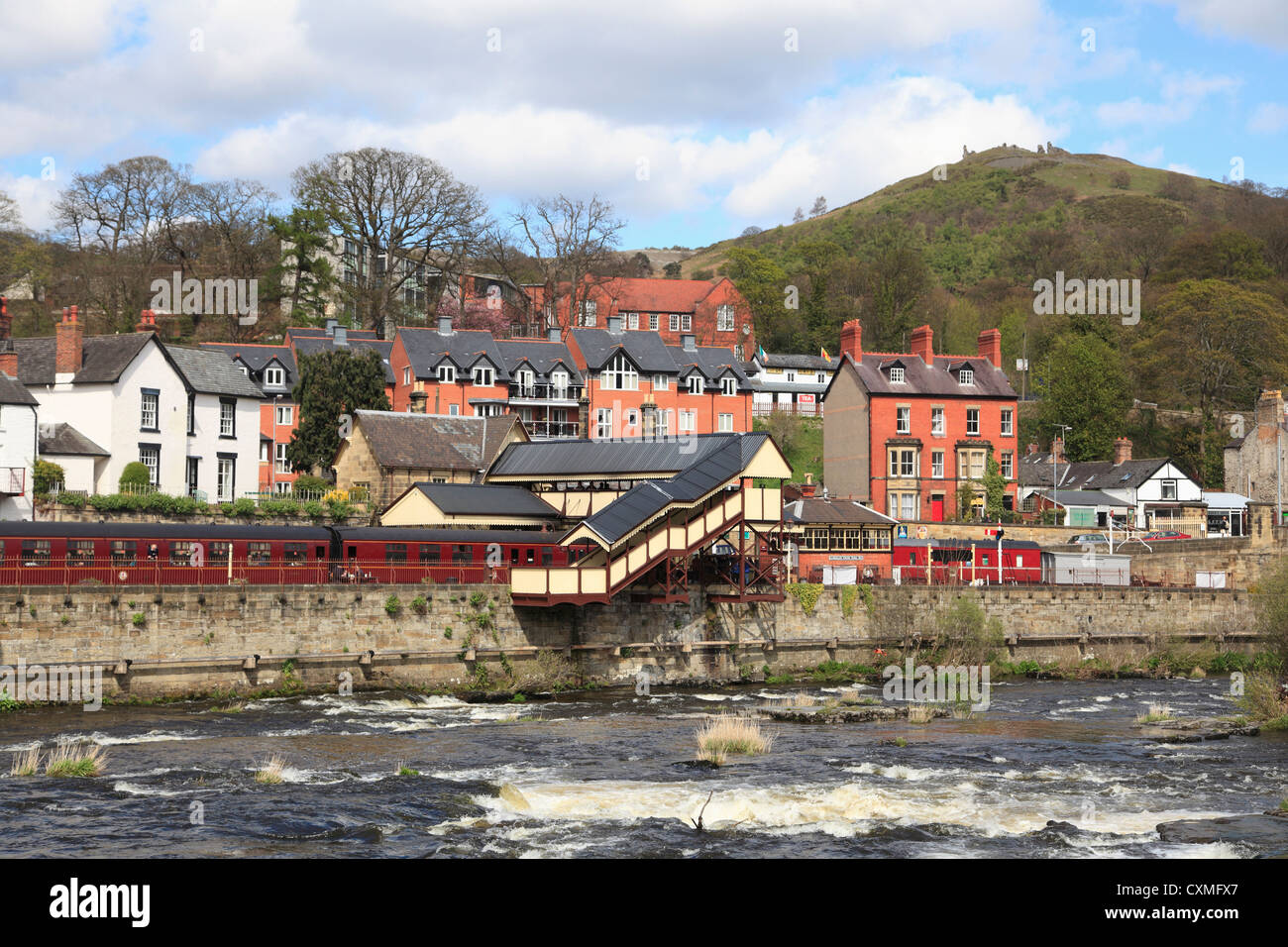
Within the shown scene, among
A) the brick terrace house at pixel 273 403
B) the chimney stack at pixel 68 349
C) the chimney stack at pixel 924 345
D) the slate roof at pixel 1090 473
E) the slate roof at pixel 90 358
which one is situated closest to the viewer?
the slate roof at pixel 90 358

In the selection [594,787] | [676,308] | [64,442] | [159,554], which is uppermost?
[676,308]

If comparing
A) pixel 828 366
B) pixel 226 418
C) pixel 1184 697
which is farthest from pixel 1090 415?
pixel 226 418

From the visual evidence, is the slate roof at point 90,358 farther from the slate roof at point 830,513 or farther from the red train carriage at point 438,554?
the slate roof at point 830,513

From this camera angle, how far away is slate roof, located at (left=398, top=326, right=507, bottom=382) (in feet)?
236

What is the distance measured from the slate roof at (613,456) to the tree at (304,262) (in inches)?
1518

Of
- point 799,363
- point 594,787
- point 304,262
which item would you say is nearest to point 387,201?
point 304,262

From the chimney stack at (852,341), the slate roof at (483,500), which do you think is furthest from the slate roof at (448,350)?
the slate roof at (483,500)

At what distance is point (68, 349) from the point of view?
52.9m

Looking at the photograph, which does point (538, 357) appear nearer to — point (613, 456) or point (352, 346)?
point (352, 346)

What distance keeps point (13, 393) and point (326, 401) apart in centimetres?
1636

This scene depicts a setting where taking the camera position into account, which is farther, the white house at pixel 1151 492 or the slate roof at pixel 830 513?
the white house at pixel 1151 492

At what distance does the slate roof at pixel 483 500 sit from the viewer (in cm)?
4581
